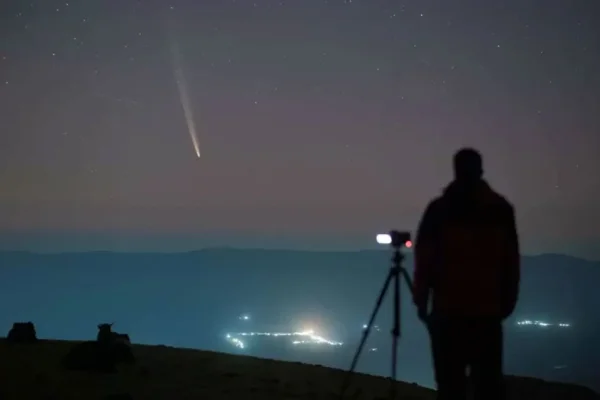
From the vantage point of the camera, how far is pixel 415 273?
4332 mm

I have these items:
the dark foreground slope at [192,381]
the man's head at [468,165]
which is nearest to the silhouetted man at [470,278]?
the man's head at [468,165]

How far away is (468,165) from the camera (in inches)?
168

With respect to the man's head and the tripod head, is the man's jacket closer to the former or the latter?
the man's head

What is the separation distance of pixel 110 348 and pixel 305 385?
2.74 m

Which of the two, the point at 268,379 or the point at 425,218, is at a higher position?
the point at 425,218

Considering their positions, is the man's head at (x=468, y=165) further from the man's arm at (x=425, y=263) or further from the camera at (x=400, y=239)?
the camera at (x=400, y=239)

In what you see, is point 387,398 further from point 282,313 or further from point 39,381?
point 282,313

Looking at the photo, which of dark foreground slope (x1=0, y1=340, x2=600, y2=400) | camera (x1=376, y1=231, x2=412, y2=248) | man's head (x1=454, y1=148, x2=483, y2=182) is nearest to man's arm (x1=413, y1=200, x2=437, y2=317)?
man's head (x1=454, y1=148, x2=483, y2=182)

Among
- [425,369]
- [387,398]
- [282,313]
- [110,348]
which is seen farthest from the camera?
[282,313]

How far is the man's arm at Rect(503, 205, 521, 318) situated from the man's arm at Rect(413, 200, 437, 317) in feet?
1.60

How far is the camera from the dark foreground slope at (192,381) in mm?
7160

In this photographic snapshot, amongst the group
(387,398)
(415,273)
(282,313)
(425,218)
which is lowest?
(387,398)

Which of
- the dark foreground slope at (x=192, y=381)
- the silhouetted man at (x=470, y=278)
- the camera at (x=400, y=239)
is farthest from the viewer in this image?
the dark foreground slope at (x=192, y=381)

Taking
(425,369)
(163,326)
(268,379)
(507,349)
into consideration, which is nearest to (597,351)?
(507,349)
